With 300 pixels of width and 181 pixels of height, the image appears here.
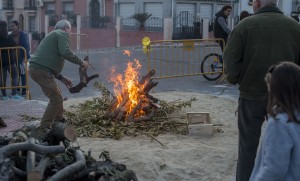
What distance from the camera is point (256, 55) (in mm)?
4520

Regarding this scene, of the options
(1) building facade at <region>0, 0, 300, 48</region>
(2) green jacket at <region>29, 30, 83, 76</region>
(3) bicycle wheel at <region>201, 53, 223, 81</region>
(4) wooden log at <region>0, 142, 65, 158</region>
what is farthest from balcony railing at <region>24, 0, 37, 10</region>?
(4) wooden log at <region>0, 142, 65, 158</region>

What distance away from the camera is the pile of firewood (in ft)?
14.9

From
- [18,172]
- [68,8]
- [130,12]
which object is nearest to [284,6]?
[130,12]

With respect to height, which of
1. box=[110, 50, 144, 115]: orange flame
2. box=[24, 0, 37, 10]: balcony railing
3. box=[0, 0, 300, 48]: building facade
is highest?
box=[24, 0, 37, 10]: balcony railing

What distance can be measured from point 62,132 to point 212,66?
27.2ft

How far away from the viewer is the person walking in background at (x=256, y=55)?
14.8 ft

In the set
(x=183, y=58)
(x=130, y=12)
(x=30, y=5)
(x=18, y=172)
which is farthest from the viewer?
(x=30, y=5)

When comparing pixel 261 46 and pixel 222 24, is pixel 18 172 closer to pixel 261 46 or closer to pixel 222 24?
pixel 261 46

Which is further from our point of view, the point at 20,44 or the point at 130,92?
the point at 20,44

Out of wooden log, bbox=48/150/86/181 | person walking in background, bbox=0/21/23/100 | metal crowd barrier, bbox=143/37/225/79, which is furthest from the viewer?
metal crowd barrier, bbox=143/37/225/79

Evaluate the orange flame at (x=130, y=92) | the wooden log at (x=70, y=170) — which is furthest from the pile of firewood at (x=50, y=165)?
the orange flame at (x=130, y=92)

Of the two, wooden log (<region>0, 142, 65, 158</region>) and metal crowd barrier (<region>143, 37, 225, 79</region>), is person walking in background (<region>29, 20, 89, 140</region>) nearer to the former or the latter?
wooden log (<region>0, 142, 65, 158</region>)

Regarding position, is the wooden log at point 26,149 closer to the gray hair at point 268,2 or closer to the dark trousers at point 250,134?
the dark trousers at point 250,134

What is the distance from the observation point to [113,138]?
7000 millimetres
